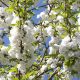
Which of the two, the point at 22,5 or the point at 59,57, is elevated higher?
the point at 22,5

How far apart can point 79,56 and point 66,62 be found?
0.83 ft

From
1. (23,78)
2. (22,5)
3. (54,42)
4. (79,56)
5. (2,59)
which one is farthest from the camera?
(54,42)

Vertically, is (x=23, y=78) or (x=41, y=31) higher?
(x=41, y=31)

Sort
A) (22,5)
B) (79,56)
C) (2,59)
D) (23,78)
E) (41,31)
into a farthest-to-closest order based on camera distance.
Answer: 1. (41,31)
2. (2,59)
3. (22,5)
4. (23,78)
5. (79,56)

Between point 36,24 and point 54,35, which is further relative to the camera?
point 36,24

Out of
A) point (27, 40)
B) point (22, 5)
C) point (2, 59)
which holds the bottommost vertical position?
point (2, 59)

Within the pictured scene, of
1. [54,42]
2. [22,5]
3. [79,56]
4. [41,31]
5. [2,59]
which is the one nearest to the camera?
[79,56]

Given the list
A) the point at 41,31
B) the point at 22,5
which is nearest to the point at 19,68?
the point at 22,5

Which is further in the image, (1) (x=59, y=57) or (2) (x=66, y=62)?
(1) (x=59, y=57)

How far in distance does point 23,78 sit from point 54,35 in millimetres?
2030

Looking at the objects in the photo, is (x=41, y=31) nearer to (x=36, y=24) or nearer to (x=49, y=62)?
(x=36, y=24)

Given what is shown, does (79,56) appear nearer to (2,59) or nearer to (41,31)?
(2,59)

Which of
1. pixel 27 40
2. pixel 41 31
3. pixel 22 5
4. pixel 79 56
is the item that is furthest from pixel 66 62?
pixel 41 31

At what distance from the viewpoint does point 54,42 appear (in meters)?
8.10
